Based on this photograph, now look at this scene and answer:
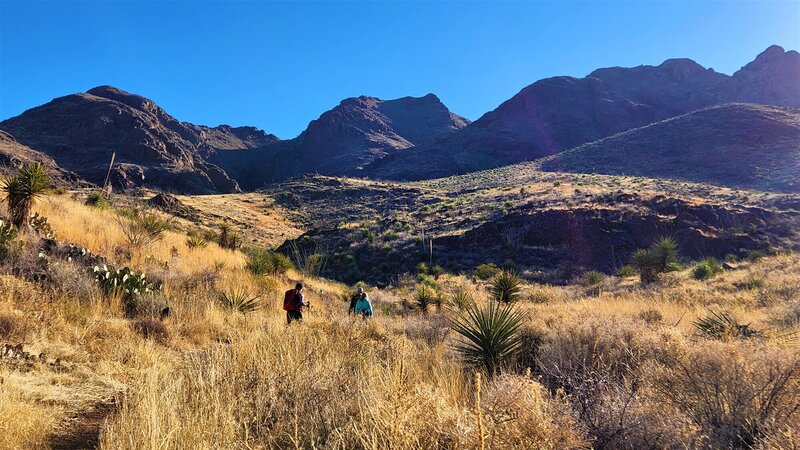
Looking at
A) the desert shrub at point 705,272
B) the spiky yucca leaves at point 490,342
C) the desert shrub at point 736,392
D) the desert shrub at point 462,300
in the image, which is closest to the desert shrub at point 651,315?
the desert shrub at point 462,300

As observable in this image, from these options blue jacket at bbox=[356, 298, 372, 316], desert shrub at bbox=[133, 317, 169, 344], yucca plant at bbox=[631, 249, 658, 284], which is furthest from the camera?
yucca plant at bbox=[631, 249, 658, 284]

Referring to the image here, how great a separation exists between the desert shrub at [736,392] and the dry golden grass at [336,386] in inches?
0.7

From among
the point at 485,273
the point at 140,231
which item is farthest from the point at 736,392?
the point at 485,273

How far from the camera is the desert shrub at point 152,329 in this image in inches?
241

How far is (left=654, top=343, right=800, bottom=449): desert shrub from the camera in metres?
3.42

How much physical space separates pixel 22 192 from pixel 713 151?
7008 cm

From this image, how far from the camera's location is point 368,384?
391cm

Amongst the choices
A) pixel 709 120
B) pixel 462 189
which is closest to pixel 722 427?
pixel 462 189

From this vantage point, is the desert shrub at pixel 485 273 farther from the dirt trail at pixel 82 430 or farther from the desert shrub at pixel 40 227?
the dirt trail at pixel 82 430

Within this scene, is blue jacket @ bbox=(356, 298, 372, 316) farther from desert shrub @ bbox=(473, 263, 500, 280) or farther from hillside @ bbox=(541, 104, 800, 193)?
hillside @ bbox=(541, 104, 800, 193)

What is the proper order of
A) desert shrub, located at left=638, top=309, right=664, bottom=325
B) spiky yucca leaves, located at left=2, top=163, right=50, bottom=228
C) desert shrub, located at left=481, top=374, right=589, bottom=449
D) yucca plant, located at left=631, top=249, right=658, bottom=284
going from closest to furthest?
1. desert shrub, located at left=481, top=374, right=589, bottom=449
2. spiky yucca leaves, located at left=2, top=163, right=50, bottom=228
3. desert shrub, located at left=638, top=309, right=664, bottom=325
4. yucca plant, located at left=631, top=249, right=658, bottom=284

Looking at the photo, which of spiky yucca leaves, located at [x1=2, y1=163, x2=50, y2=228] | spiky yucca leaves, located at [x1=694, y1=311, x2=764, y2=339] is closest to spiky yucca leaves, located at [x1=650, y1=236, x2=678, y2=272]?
spiky yucca leaves, located at [x1=694, y1=311, x2=764, y2=339]

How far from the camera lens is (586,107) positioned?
119250 millimetres

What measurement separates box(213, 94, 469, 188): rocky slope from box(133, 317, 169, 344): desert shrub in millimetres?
108338
